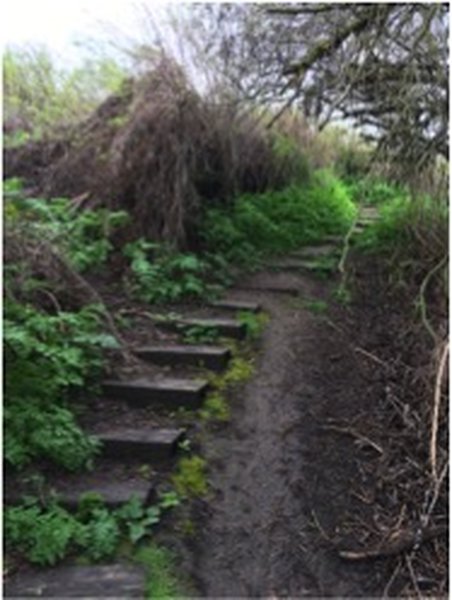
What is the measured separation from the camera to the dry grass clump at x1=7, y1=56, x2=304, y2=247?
270 inches

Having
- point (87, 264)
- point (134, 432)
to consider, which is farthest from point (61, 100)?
point (134, 432)

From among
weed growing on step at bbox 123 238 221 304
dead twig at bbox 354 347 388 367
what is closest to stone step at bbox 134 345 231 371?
weed growing on step at bbox 123 238 221 304

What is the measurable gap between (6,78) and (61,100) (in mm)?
809

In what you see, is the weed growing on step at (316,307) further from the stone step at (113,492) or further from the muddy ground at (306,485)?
the stone step at (113,492)

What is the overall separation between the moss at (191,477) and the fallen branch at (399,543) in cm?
86

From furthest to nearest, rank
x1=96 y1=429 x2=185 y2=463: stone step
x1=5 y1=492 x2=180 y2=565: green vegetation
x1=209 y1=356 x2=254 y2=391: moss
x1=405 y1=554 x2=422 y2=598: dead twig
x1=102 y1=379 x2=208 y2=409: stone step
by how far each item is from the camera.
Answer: x1=209 y1=356 x2=254 y2=391: moss < x1=102 y1=379 x2=208 y2=409: stone step < x1=96 y1=429 x2=185 y2=463: stone step < x1=405 y1=554 x2=422 y2=598: dead twig < x1=5 y1=492 x2=180 y2=565: green vegetation

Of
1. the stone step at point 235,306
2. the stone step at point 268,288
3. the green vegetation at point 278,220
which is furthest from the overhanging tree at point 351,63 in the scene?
the stone step at point 235,306

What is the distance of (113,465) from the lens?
13.5 feet

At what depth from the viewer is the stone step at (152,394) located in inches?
187

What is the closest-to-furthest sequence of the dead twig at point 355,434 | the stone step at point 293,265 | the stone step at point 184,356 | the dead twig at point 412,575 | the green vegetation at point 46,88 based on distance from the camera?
1. the dead twig at point 412,575
2. the dead twig at point 355,434
3. the stone step at point 184,356
4. the stone step at point 293,265
5. the green vegetation at point 46,88

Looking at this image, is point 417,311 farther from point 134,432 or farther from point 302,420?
point 134,432

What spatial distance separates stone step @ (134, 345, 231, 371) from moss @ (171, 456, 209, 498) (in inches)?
42.7

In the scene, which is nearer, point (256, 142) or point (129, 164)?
point (129, 164)

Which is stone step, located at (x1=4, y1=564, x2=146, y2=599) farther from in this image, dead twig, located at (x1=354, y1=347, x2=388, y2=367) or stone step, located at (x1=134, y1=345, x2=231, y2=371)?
dead twig, located at (x1=354, y1=347, x2=388, y2=367)
